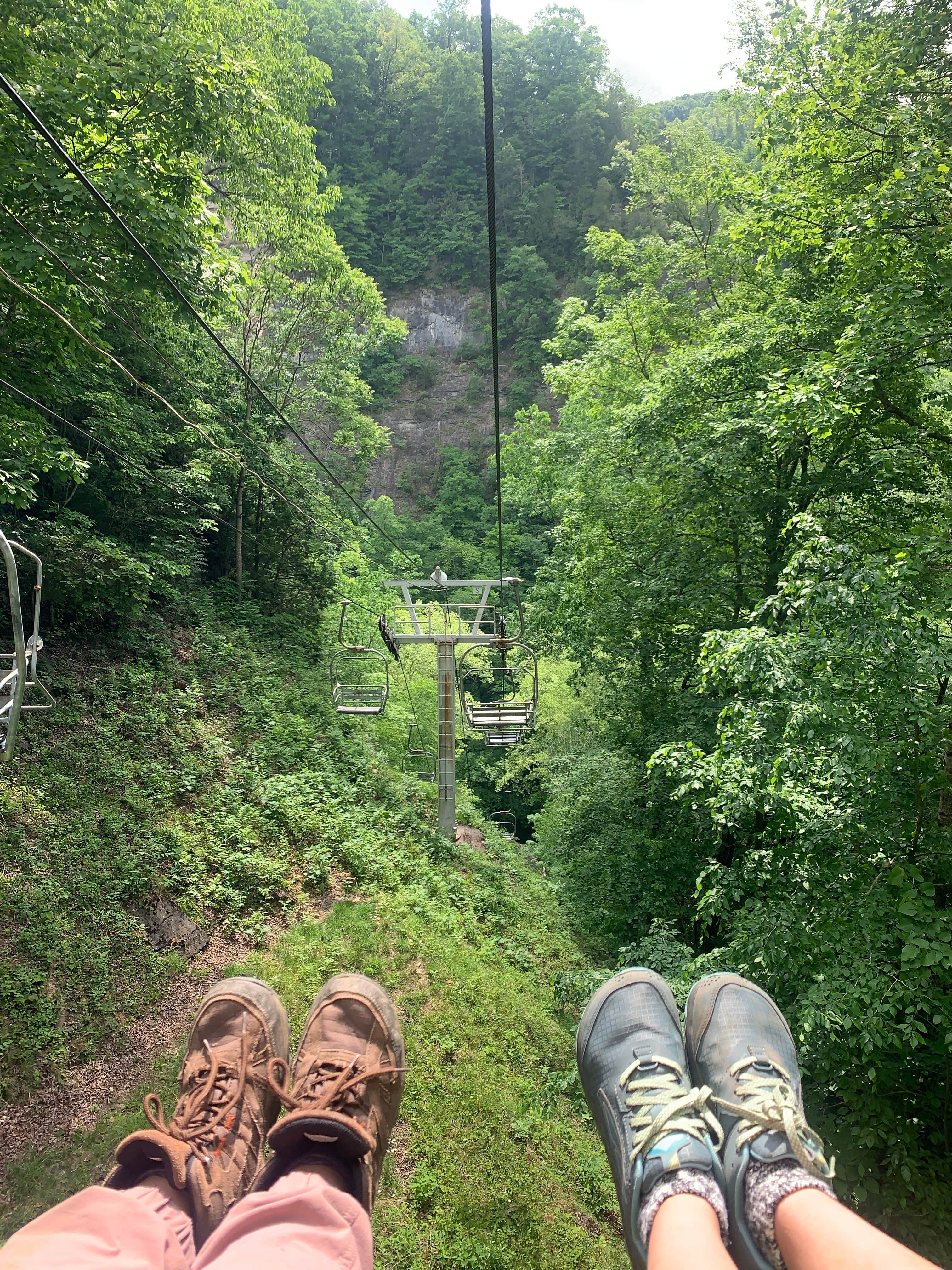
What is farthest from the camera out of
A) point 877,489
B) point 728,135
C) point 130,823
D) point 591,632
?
point 728,135

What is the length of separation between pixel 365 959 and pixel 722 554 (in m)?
6.52

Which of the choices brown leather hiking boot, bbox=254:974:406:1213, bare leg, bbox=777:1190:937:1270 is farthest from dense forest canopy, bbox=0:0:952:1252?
brown leather hiking boot, bbox=254:974:406:1213

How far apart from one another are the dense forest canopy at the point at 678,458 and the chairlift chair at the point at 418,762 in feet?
9.06

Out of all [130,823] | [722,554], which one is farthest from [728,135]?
[130,823]

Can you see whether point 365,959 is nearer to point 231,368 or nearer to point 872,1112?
point 872,1112

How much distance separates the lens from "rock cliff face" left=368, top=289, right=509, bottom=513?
4116cm

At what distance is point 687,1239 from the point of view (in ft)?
3.98

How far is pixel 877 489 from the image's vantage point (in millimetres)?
6344

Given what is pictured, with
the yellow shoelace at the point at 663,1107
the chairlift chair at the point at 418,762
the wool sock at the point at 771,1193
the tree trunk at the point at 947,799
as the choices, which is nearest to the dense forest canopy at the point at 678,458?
the tree trunk at the point at 947,799

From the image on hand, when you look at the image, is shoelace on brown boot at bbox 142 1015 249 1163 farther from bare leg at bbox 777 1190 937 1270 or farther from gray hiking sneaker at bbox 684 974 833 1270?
gray hiking sneaker at bbox 684 974 833 1270

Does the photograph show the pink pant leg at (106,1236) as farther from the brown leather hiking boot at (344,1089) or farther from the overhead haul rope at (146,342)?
the overhead haul rope at (146,342)

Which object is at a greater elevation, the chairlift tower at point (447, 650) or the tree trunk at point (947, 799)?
the tree trunk at point (947, 799)

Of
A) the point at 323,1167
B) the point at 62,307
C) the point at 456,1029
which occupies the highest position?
the point at 62,307

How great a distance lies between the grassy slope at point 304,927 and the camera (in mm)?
3047
